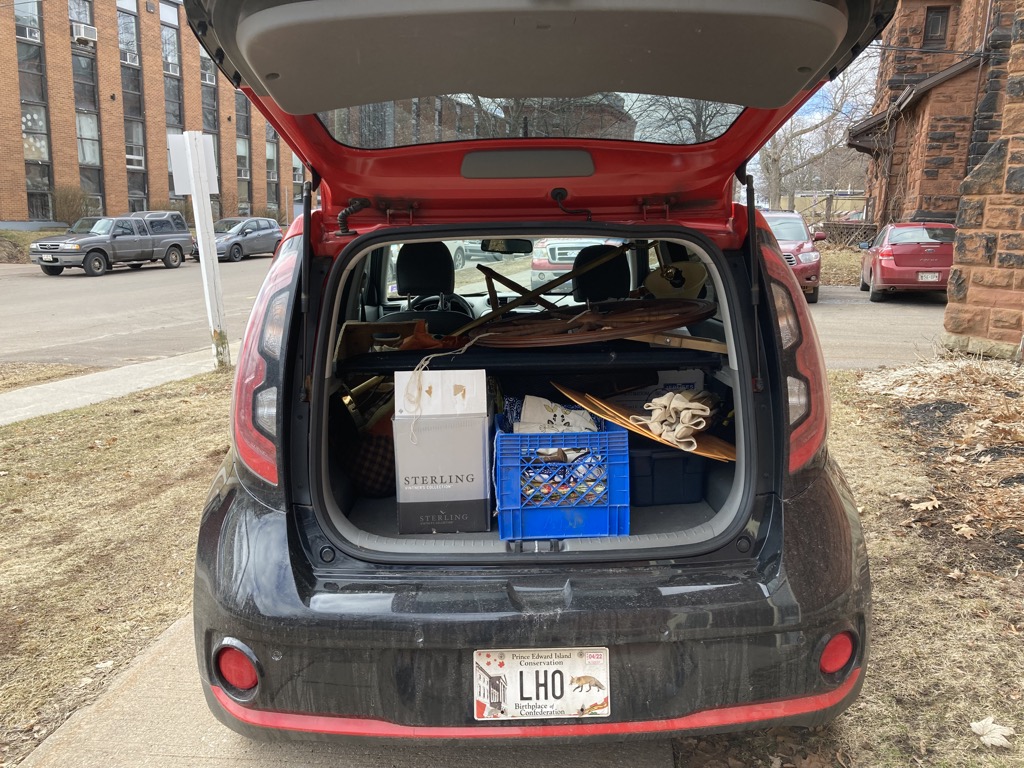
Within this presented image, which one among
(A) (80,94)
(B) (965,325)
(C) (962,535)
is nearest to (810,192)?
(A) (80,94)

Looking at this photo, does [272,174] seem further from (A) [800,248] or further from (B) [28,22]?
(A) [800,248]

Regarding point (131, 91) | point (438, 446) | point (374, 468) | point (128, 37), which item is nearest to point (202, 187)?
point (374, 468)

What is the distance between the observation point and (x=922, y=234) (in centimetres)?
1389

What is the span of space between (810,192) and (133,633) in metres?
76.0

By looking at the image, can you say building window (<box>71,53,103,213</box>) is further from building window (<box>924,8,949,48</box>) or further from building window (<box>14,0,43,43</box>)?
building window (<box>924,8,949,48</box>)

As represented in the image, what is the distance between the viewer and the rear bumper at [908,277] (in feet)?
44.5

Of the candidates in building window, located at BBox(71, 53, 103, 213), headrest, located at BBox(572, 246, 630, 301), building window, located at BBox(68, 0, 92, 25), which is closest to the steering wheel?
headrest, located at BBox(572, 246, 630, 301)

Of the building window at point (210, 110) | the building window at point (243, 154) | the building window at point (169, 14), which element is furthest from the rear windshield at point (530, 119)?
the building window at point (243, 154)

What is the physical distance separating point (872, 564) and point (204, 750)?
269 centimetres

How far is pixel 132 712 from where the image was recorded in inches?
101

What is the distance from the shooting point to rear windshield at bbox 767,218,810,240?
1392 centimetres

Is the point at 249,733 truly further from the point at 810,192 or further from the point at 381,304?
the point at 810,192

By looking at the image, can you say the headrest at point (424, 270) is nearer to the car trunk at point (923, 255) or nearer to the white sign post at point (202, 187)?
the white sign post at point (202, 187)

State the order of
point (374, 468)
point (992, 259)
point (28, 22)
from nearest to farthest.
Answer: point (374, 468), point (992, 259), point (28, 22)
